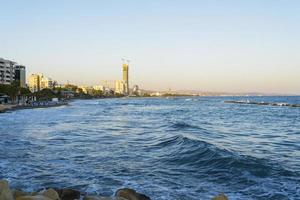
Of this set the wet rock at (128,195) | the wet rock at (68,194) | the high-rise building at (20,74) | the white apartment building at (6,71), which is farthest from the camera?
the high-rise building at (20,74)

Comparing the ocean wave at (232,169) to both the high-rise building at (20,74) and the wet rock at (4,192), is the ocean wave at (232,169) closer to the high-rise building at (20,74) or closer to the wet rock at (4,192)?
the wet rock at (4,192)

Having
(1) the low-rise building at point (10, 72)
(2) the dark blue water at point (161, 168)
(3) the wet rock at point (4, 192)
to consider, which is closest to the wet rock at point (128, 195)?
(2) the dark blue water at point (161, 168)

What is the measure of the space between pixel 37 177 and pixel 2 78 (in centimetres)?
14537

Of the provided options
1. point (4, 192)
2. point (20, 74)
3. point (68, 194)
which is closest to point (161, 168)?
point (68, 194)

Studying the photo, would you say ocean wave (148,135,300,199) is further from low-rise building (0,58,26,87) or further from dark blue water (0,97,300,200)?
low-rise building (0,58,26,87)

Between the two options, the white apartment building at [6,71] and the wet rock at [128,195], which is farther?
the white apartment building at [6,71]

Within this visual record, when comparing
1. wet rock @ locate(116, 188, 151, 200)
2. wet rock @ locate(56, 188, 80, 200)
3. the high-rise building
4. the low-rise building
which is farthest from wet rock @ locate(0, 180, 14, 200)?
the high-rise building

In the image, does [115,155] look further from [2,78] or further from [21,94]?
[2,78]

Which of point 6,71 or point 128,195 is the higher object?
point 6,71

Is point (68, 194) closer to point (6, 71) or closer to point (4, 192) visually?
point (4, 192)

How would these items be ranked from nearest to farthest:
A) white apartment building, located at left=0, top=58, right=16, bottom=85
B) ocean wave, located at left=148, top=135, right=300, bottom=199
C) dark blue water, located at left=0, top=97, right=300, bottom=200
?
dark blue water, located at left=0, top=97, right=300, bottom=200 < ocean wave, located at left=148, top=135, right=300, bottom=199 < white apartment building, located at left=0, top=58, right=16, bottom=85

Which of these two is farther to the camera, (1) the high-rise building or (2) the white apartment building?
(1) the high-rise building

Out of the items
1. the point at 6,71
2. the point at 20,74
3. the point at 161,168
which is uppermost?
the point at 6,71

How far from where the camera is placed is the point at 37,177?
1367 cm
